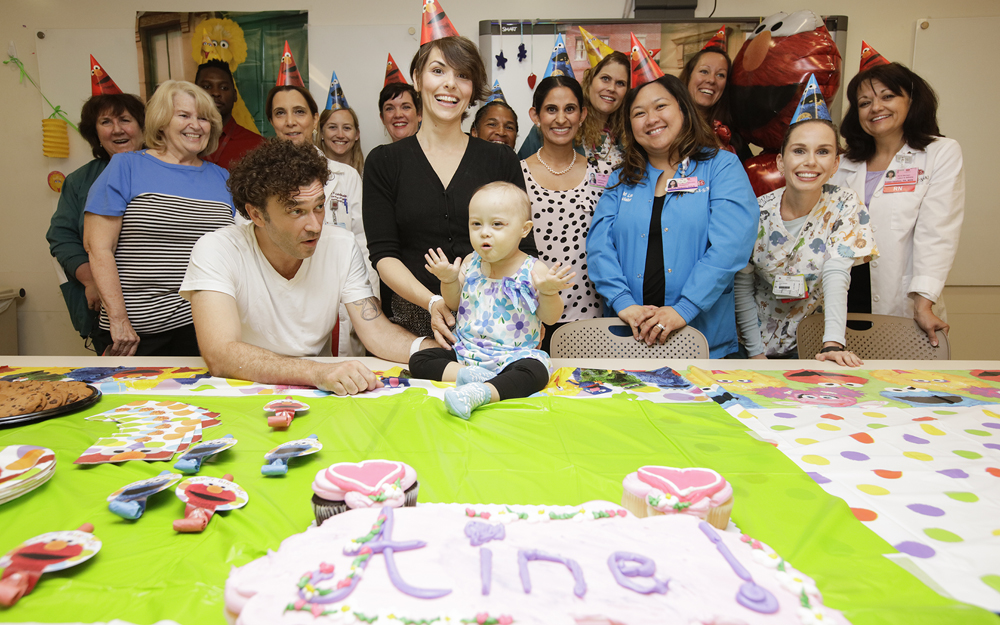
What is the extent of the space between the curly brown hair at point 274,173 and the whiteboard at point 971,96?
4035 millimetres

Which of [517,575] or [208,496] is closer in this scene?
[517,575]

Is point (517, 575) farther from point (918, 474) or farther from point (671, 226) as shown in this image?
point (671, 226)

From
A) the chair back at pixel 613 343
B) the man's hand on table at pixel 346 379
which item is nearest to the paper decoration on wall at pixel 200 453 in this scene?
the man's hand on table at pixel 346 379

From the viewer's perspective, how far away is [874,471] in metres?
1.13

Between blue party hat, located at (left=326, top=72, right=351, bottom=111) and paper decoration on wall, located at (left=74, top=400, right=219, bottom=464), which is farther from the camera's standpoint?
blue party hat, located at (left=326, top=72, right=351, bottom=111)

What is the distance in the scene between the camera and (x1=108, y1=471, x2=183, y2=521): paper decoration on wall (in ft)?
3.06

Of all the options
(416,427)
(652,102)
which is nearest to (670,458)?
(416,427)

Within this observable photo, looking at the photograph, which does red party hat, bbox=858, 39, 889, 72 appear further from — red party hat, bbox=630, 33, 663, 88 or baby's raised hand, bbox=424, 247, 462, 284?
baby's raised hand, bbox=424, 247, 462, 284

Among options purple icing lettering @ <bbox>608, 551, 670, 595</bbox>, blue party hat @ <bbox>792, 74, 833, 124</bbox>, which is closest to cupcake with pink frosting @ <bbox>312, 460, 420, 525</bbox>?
purple icing lettering @ <bbox>608, 551, 670, 595</bbox>

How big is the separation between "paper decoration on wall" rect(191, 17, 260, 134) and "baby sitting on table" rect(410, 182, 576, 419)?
9.13ft

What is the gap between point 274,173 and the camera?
5.77ft

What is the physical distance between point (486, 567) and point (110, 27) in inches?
183

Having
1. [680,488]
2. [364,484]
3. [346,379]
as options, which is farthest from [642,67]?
[364,484]

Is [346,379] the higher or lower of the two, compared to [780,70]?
lower
